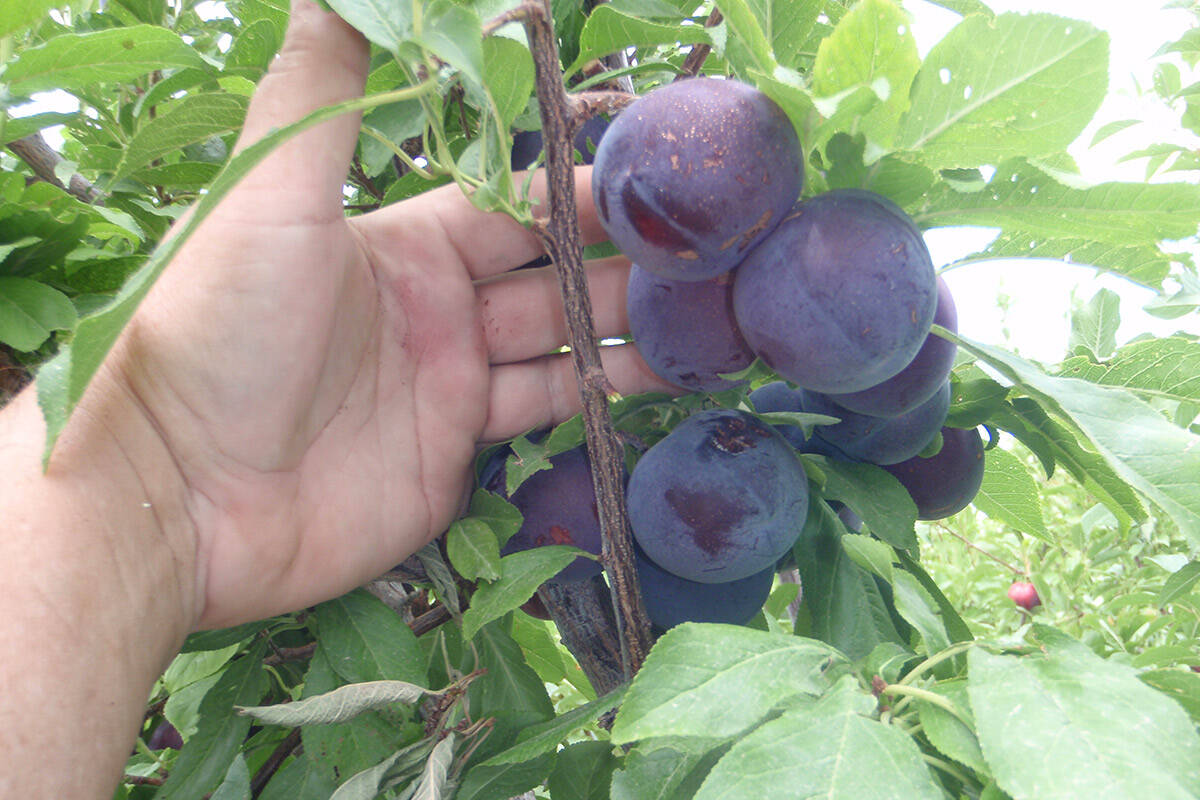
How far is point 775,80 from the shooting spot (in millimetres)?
418

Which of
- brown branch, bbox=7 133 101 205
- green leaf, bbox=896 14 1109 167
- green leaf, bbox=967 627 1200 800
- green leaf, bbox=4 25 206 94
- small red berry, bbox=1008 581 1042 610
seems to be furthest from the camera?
small red berry, bbox=1008 581 1042 610

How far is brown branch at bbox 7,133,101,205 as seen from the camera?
899 mm

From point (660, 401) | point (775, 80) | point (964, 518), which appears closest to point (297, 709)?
point (660, 401)

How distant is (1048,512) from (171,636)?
2128 mm

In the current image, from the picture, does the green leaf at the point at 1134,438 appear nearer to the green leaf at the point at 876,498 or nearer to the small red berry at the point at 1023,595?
the green leaf at the point at 876,498

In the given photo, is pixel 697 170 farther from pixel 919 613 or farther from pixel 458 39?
pixel 919 613

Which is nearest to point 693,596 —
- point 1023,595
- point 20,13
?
point 20,13

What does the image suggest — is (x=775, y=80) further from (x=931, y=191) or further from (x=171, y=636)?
(x=171, y=636)

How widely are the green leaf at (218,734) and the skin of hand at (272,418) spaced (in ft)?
0.19

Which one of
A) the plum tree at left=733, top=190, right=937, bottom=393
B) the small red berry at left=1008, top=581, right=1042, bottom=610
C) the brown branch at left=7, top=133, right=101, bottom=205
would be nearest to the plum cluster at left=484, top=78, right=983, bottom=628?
the plum tree at left=733, top=190, right=937, bottom=393

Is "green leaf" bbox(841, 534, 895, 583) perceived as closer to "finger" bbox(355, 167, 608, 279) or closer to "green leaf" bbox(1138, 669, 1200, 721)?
"green leaf" bbox(1138, 669, 1200, 721)

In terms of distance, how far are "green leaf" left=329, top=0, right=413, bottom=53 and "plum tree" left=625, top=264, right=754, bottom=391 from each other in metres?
0.20

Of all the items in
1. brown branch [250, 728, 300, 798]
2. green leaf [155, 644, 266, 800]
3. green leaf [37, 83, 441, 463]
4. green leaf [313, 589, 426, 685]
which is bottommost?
brown branch [250, 728, 300, 798]

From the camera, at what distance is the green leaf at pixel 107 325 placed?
348 millimetres
